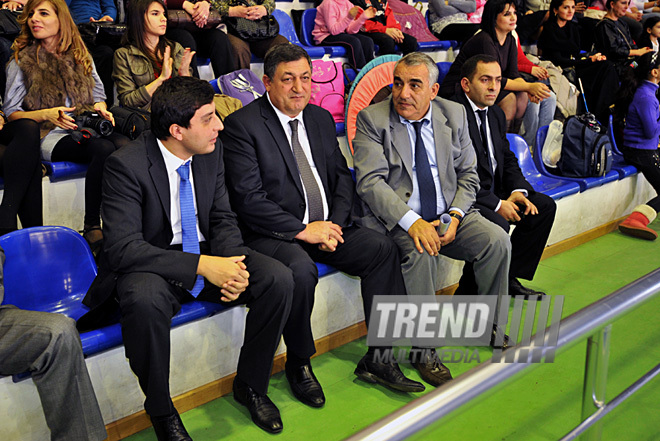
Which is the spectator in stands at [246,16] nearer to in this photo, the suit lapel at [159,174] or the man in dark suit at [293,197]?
the man in dark suit at [293,197]

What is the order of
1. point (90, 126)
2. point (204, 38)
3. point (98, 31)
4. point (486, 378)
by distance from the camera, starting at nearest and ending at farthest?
point (486, 378) < point (90, 126) < point (98, 31) < point (204, 38)

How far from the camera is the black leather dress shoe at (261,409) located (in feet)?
8.07

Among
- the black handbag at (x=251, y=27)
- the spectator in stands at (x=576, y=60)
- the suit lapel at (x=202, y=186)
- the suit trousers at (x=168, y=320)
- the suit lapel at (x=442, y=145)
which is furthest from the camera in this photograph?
the spectator in stands at (x=576, y=60)

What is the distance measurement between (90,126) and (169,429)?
1748mm

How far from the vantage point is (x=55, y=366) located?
2.09 m

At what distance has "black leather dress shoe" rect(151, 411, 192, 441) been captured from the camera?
2283mm

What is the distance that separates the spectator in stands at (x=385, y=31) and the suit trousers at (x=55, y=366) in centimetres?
408

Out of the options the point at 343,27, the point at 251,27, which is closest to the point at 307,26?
the point at 343,27

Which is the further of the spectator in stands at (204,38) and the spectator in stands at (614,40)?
the spectator in stands at (614,40)

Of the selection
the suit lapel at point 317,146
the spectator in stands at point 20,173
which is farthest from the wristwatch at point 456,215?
the spectator in stands at point 20,173

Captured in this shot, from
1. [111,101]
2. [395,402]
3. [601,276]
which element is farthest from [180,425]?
[601,276]

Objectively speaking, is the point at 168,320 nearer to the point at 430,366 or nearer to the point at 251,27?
A: the point at 430,366

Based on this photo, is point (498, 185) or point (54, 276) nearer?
point (54, 276)

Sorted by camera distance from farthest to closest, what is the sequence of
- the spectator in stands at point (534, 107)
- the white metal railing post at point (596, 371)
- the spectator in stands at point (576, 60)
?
the spectator in stands at point (576, 60), the spectator in stands at point (534, 107), the white metal railing post at point (596, 371)
